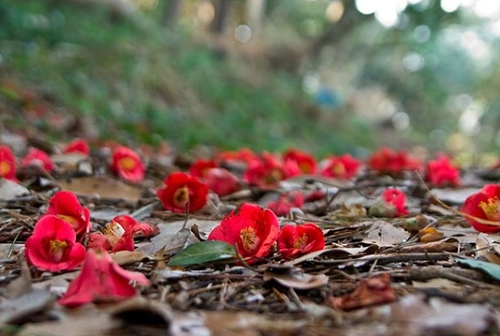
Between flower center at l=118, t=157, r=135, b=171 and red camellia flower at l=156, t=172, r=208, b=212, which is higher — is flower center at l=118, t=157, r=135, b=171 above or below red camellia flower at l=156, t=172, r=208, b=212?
above

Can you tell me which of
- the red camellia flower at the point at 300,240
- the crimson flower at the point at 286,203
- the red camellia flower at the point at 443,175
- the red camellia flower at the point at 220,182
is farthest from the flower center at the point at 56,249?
the red camellia flower at the point at 443,175

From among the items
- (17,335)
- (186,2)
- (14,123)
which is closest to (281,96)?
(14,123)

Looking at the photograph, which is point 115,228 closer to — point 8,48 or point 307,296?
point 307,296

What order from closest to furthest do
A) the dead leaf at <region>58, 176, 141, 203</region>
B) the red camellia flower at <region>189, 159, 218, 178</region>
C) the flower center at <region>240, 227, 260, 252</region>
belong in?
1. the flower center at <region>240, 227, 260, 252</region>
2. the dead leaf at <region>58, 176, 141, 203</region>
3. the red camellia flower at <region>189, 159, 218, 178</region>

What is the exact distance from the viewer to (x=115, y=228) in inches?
44.4

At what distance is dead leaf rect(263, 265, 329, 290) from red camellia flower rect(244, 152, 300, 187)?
980 mm

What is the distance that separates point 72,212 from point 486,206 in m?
0.81

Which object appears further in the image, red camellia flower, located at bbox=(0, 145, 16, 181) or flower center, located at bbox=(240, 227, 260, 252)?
red camellia flower, located at bbox=(0, 145, 16, 181)

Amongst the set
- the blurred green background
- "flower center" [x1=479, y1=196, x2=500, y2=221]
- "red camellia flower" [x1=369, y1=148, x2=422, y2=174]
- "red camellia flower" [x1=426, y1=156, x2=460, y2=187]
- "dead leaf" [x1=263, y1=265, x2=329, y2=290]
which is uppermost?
the blurred green background

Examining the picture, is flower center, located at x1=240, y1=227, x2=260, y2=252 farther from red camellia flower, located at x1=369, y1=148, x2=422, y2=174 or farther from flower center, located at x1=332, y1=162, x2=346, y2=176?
red camellia flower, located at x1=369, y1=148, x2=422, y2=174

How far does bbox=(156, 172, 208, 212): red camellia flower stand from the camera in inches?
56.9

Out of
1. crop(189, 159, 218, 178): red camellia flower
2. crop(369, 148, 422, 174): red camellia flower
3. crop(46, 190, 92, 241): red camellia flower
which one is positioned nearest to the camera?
crop(46, 190, 92, 241): red camellia flower

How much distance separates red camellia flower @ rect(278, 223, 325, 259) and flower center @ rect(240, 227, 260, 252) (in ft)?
0.16

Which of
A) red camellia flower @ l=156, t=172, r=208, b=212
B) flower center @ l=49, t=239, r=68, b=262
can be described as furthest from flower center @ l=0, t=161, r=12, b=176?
flower center @ l=49, t=239, r=68, b=262
